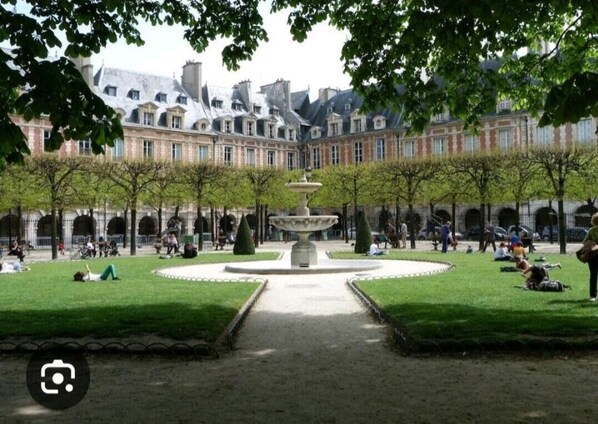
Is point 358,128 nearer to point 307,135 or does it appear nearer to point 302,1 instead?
point 307,135

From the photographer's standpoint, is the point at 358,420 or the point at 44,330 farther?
the point at 44,330

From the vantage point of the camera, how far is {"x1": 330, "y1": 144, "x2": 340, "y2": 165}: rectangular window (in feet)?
178

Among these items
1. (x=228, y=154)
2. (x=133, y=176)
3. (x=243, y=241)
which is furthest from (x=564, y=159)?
(x=228, y=154)

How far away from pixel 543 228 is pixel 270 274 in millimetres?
31933

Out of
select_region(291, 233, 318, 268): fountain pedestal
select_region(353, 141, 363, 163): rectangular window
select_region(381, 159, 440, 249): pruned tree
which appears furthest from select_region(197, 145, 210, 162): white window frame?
select_region(291, 233, 318, 268): fountain pedestal

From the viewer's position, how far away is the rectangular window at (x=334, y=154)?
5434cm

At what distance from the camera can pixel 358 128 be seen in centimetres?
5319

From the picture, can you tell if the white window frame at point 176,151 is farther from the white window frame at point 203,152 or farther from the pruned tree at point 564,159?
the pruned tree at point 564,159

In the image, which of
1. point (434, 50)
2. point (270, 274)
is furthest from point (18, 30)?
point (270, 274)

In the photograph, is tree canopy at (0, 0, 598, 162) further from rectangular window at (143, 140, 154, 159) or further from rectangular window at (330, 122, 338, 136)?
rectangular window at (330, 122, 338, 136)

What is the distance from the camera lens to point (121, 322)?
868 centimetres

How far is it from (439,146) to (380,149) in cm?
554

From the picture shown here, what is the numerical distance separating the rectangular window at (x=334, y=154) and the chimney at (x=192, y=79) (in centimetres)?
1288

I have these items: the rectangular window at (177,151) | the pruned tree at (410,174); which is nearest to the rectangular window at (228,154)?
the rectangular window at (177,151)
